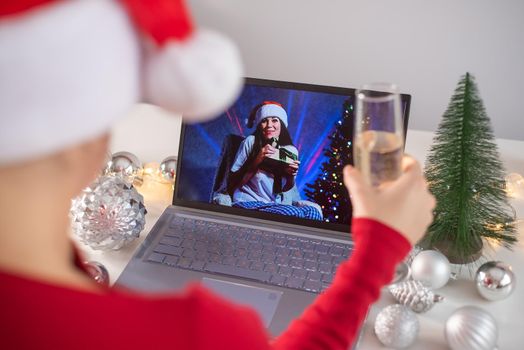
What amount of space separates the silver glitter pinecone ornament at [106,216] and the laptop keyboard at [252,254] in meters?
0.06

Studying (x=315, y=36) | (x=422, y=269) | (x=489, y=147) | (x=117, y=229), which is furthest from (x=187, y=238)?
(x=315, y=36)

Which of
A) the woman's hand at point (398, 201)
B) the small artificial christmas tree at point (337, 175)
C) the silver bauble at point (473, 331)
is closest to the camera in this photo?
the woman's hand at point (398, 201)

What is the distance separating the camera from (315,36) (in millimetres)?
1981

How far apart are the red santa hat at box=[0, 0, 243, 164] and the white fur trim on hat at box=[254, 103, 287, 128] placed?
2.03 ft

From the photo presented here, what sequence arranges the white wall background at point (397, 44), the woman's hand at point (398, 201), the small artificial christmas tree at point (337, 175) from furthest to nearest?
the white wall background at point (397, 44) < the small artificial christmas tree at point (337, 175) < the woman's hand at point (398, 201)

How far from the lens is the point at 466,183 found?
934mm

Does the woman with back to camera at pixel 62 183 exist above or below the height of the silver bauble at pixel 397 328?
above

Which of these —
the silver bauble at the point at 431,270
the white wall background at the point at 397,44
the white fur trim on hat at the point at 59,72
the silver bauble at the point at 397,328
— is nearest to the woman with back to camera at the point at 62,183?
the white fur trim on hat at the point at 59,72

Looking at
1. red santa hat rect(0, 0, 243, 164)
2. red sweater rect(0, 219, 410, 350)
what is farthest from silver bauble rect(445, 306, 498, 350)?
red santa hat rect(0, 0, 243, 164)

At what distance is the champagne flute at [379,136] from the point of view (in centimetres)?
65

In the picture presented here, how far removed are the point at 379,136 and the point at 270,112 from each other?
410 mm

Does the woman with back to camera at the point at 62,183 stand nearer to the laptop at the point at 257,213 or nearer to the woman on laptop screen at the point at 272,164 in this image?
the laptop at the point at 257,213

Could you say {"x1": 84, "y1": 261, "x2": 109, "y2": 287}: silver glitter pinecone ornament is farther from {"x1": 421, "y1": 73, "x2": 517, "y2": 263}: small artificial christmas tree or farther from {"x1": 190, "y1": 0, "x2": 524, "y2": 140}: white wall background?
{"x1": 190, "y1": 0, "x2": 524, "y2": 140}: white wall background

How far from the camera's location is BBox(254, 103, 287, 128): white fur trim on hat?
1.05 metres
